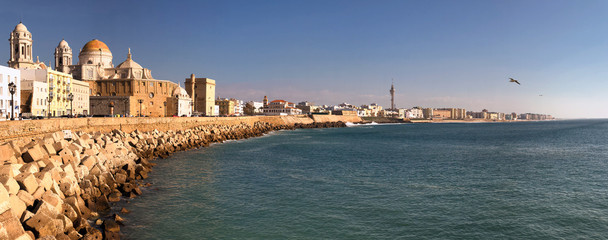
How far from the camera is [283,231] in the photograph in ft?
42.7

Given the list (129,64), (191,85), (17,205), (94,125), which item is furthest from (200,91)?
(17,205)

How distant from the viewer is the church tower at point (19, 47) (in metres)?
71.1

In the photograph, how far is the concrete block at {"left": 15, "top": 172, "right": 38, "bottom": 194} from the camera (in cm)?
1208

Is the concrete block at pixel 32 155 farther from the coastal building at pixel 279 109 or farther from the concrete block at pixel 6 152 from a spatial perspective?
the coastal building at pixel 279 109

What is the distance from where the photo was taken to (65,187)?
1414cm

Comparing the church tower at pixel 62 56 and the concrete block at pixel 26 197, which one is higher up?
the church tower at pixel 62 56

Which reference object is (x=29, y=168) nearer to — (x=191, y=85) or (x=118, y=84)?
(x=118, y=84)

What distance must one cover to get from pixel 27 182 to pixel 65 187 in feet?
6.84

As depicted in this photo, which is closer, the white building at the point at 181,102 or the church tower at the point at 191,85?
the white building at the point at 181,102

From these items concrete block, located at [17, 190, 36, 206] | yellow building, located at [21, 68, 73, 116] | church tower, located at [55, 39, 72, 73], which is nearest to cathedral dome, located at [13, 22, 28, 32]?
church tower, located at [55, 39, 72, 73]

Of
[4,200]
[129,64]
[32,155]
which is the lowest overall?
[4,200]

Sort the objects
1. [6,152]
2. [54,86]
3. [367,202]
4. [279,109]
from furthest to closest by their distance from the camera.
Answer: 1. [279,109]
2. [54,86]
3. [367,202]
4. [6,152]

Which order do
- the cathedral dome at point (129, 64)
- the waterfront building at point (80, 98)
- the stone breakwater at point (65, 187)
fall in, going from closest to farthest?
the stone breakwater at point (65, 187) < the waterfront building at point (80, 98) < the cathedral dome at point (129, 64)

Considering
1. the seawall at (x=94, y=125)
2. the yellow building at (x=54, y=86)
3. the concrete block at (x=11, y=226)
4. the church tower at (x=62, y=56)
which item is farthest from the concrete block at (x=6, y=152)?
the church tower at (x=62, y=56)
